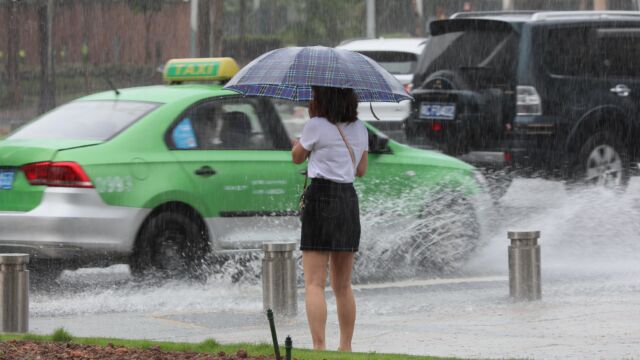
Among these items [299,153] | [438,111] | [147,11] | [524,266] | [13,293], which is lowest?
[524,266]

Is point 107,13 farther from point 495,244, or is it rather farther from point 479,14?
point 495,244

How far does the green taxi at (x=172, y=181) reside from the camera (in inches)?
400

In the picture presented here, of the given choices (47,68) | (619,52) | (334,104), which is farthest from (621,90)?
(47,68)

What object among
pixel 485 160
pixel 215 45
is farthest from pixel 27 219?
pixel 215 45

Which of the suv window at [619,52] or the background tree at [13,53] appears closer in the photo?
the suv window at [619,52]

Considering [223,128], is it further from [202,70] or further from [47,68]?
[47,68]

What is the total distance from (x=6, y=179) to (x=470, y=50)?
23.1 feet

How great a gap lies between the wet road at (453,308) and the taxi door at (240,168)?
46 centimetres

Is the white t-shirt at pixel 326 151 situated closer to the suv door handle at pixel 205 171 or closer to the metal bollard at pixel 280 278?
the metal bollard at pixel 280 278

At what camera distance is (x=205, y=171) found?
35.3 feet

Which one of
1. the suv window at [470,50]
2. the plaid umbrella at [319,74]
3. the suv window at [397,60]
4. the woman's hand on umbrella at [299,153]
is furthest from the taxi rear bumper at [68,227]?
the suv window at [397,60]

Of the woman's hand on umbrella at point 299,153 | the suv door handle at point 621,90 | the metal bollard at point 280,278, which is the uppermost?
the woman's hand on umbrella at point 299,153

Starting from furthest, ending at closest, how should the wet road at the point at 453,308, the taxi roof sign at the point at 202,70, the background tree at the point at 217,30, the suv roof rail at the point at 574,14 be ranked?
the background tree at the point at 217,30
the suv roof rail at the point at 574,14
the taxi roof sign at the point at 202,70
the wet road at the point at 453,308

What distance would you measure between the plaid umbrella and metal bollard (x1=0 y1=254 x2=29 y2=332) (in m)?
1.70
